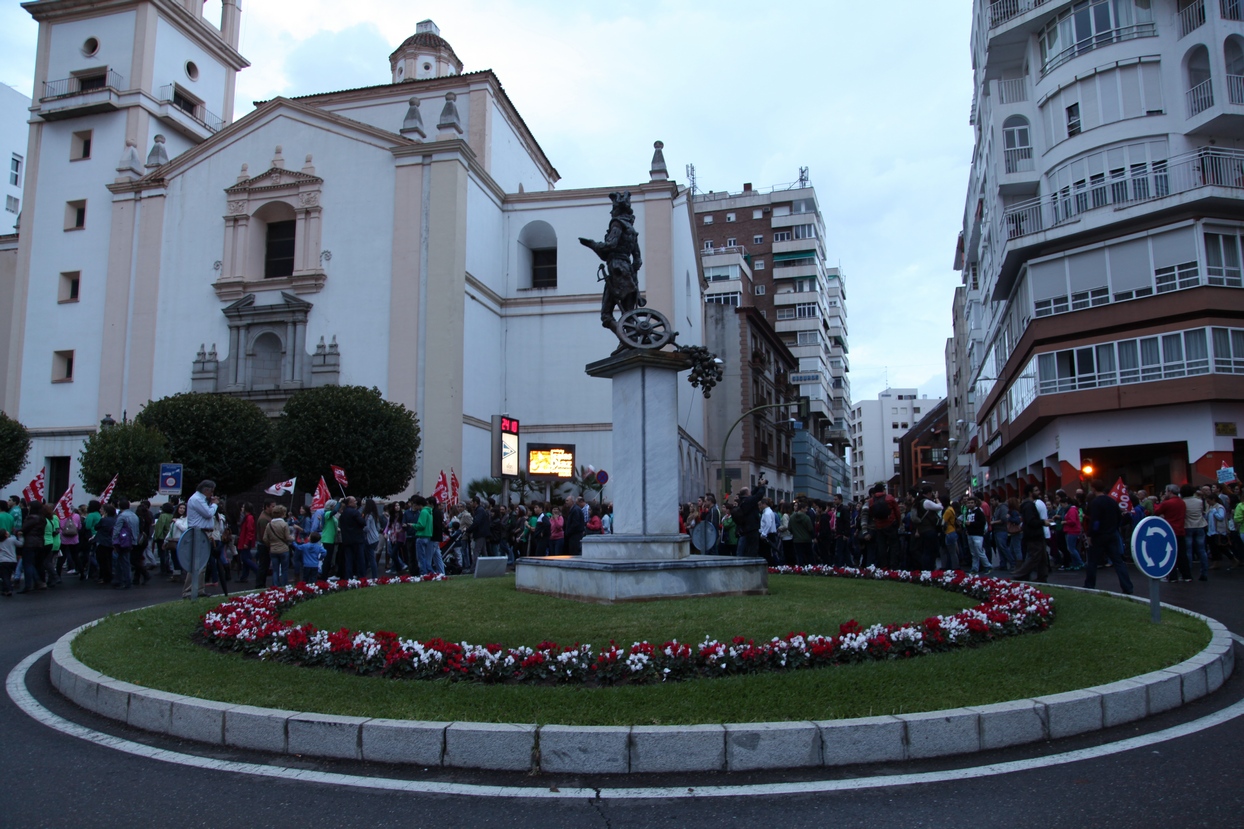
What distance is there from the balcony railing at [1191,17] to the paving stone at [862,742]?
2963 cm

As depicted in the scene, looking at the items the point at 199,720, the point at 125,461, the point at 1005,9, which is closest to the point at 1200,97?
the point at 1005,9

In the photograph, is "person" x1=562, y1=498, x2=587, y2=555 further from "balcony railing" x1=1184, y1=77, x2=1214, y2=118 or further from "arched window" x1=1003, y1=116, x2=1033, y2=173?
"arched window" x1=1003, y1=116, x2=1033, y2=173

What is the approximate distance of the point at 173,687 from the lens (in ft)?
20.6

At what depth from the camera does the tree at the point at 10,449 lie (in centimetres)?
3036

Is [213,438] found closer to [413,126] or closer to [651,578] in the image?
[413,126]

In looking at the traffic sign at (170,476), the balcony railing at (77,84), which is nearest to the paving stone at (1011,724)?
the traffic sign at (170,476)

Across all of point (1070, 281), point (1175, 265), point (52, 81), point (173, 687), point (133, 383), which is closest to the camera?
point (173, 687)

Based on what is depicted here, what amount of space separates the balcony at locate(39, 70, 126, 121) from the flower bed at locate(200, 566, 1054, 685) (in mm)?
37770

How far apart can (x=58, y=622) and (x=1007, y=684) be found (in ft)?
37.6

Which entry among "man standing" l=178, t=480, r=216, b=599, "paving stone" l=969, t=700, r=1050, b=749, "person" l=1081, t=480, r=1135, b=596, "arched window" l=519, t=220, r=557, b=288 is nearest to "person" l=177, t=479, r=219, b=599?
"man standing" l=178, t=480, r=216, b=599

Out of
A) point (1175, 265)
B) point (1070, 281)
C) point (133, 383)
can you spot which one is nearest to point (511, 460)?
point (133, 383)

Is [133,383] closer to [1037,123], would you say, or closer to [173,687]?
[173,687]

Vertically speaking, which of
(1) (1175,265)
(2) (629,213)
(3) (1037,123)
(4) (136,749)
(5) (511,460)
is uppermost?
(3) (1037,123)

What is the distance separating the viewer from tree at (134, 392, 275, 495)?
28.0 meters
